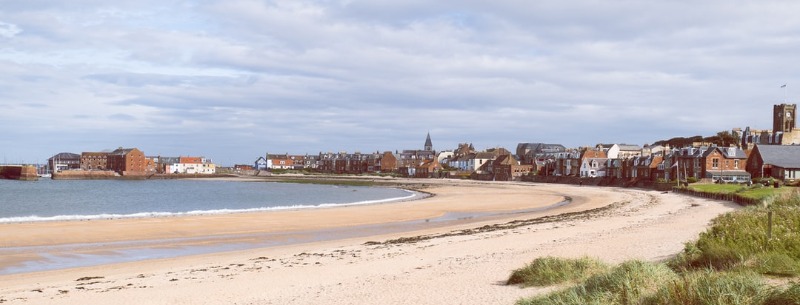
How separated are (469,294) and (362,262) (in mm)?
6649

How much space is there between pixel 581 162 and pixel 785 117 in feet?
116

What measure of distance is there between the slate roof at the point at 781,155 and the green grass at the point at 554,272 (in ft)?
239

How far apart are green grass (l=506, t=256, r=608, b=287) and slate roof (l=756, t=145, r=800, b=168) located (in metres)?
72.9

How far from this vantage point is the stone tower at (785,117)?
109m

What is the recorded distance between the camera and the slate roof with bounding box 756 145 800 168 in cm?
7338

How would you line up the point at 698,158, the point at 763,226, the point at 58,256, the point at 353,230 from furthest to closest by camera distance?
the point at 698,158, the point at 353,230, the point at 58,256, the point at 763,226

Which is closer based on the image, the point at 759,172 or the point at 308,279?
the point at 308,279

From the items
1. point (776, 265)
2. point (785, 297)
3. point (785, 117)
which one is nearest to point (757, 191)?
point (776, 265)

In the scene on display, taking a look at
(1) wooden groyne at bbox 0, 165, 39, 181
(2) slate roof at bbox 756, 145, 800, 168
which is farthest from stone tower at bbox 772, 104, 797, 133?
(1) wooden groyne at bbox 0, 165, 39, 181

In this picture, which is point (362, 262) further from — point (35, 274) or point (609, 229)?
point (609, 229)

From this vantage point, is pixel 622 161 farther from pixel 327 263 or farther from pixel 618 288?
pixel 618 288

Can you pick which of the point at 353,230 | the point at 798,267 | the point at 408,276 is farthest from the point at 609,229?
the point at 798,267

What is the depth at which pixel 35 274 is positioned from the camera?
1733 centimetres

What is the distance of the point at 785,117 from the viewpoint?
109 meters
